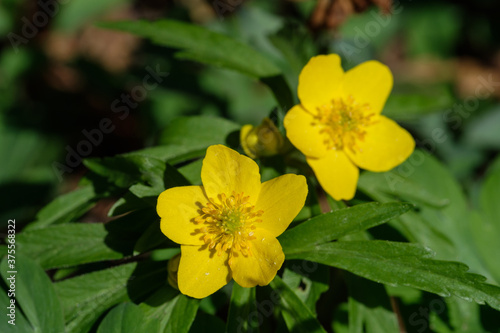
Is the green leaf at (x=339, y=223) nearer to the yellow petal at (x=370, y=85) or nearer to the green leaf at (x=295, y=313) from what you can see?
the green leaf at (x=295, y=313)

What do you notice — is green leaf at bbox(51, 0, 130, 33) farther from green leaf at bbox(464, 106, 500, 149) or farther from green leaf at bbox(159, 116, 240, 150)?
green leaf at bbox(464, 106, 500, 149)

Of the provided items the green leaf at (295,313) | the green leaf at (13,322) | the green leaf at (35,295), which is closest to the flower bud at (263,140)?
the green leaf at (295,313)

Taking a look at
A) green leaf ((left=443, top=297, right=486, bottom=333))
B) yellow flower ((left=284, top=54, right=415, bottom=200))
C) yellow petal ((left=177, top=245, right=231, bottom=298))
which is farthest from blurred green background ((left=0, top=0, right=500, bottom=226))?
yellow petal ((left=177, top=245, right=231, bottom=298))

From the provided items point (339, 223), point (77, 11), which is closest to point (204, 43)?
point (339, 223)

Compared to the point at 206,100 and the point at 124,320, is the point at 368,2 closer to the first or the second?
the point at 206,100

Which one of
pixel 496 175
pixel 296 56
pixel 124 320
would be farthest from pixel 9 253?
pixel 496 175

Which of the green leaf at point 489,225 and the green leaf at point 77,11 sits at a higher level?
the green leaf at point 77,11

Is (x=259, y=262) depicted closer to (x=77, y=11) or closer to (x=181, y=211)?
(x=181, y=211)
